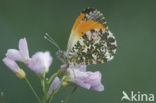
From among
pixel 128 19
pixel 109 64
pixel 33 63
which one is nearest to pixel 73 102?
pixel 109 64

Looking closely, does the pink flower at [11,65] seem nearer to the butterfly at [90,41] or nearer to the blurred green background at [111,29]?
the butterfly at [90,41]

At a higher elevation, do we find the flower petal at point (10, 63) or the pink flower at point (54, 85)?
the flower petal at point (10, 63)

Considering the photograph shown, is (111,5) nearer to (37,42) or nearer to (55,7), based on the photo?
(55,7)

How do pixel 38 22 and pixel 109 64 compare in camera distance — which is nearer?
pixel 109 64

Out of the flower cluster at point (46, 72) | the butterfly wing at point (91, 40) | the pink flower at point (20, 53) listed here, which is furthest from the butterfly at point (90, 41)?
the pink flower at point (20, 53)

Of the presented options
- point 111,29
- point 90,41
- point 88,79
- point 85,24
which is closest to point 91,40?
point 90,41

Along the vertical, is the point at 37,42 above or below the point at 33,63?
above
